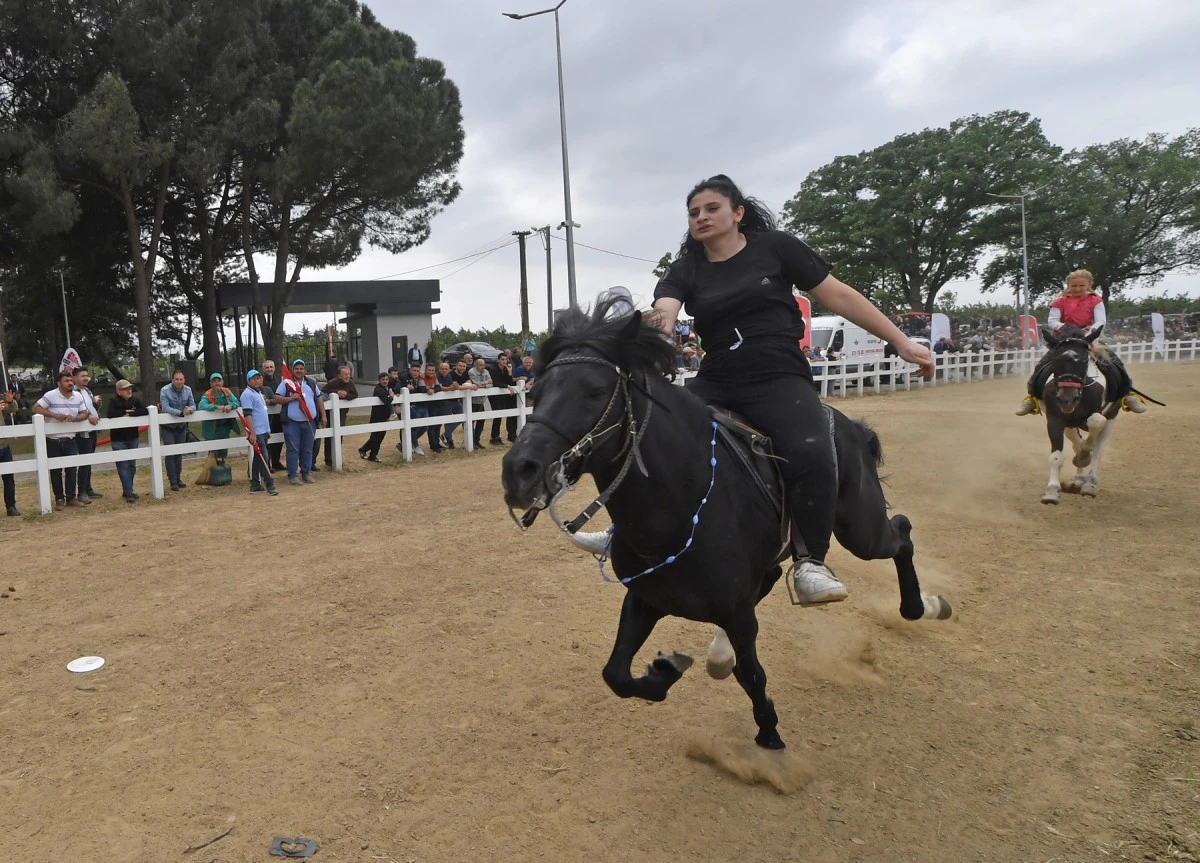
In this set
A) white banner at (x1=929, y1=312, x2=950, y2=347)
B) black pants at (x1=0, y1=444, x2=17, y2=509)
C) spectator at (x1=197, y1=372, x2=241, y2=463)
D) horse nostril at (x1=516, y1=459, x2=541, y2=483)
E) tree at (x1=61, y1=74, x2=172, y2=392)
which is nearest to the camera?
horse nostril at (x1=516, y1=459, x2=541, y2=483)

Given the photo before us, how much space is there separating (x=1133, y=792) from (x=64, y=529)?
34.5 feet

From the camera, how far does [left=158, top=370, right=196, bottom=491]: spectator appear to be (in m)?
11.5

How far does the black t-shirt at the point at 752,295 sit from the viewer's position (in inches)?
140

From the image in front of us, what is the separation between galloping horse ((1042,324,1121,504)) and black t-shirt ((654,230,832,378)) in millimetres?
6641

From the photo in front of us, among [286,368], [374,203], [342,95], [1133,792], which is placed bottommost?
[1133,792]

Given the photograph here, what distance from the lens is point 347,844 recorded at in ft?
10.3

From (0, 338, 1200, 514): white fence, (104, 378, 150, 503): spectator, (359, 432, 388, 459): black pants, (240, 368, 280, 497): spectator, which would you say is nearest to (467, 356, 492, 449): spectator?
(0, 338, 1200, 514): white fence

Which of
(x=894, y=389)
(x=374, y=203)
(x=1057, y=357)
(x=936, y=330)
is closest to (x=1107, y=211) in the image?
(x=936, y=330)

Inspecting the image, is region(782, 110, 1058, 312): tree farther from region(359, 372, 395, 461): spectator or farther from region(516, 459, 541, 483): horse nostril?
region(516, 459, 541, 483): horse nostril

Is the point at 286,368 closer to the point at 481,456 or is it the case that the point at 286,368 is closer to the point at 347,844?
the point at 481,456

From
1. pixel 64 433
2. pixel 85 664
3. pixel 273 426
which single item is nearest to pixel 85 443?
pixel 64 433

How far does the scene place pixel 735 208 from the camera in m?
3.56

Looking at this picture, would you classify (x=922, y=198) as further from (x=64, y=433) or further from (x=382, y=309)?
(x=64, y=433)

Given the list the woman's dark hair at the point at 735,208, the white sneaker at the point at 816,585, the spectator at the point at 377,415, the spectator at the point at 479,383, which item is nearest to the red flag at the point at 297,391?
the spectator at the point at 377,415
